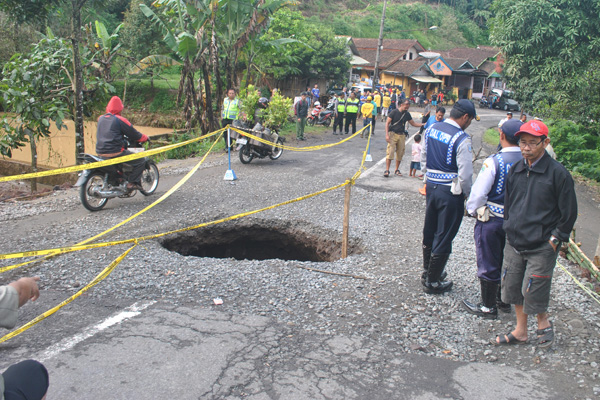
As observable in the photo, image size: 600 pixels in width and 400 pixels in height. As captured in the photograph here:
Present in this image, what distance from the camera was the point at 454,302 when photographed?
4637mm

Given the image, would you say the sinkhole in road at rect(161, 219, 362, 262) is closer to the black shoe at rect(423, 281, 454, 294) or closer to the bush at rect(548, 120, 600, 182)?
the black shoe at rect(423, 281, 454, 294)

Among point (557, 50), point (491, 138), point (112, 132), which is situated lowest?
point (491, 138)

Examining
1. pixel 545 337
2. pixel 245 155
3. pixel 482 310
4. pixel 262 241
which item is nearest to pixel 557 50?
pixel 245 155

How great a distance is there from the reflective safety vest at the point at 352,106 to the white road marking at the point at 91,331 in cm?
1392

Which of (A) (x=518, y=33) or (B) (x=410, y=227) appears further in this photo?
(A) (x=518, y=33)

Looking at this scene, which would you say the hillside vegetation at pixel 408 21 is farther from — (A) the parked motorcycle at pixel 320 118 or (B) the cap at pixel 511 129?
(B) the cap at pixel 511 129

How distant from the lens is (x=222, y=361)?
3441 millimetres

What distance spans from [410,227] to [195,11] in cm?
1026

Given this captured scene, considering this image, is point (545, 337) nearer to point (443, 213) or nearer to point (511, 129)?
point (443, 213)

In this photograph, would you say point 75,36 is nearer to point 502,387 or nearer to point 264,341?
point 264,341

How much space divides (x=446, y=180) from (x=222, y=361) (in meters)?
2.66

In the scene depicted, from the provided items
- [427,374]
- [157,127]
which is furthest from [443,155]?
[157,127]

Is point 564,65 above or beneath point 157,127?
above

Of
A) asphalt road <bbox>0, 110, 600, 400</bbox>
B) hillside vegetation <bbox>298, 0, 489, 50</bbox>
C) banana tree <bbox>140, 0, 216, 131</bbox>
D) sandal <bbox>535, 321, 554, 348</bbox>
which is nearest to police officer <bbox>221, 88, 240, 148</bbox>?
banana tree <bbox>140, 0, 216, 131</bbox>
